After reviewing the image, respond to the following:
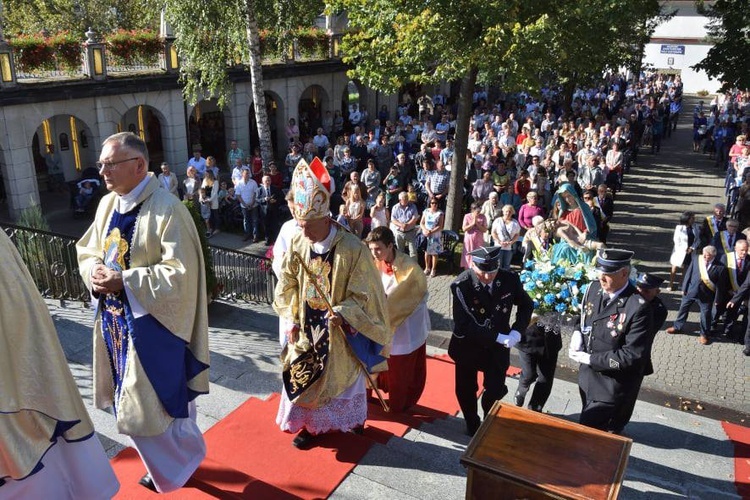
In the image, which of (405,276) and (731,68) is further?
(731,68)

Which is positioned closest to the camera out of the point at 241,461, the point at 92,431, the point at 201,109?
the point at 92,431


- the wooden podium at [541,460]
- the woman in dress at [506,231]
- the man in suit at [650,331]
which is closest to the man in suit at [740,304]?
the woman in dress at [506,231]

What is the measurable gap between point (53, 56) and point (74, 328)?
1143 centimetres

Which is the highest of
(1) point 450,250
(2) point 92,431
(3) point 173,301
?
(3) point 173,301

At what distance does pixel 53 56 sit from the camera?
1617cm

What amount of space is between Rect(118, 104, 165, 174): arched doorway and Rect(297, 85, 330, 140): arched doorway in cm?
501

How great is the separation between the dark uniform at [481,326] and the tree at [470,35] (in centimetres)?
605

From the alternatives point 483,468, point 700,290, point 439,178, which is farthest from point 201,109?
point 483,468

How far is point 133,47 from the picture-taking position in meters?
17.8

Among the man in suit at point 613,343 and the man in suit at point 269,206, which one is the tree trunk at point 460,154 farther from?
the man in suit at point 613,343

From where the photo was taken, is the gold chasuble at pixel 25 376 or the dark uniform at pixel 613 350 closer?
the gold chasuble at pixel 25 376

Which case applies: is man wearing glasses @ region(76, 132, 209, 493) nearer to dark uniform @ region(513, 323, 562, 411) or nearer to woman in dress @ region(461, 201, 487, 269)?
A: dark uniform @ region(513, 323, 562, 411)

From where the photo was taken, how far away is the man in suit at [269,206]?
14.4 meters

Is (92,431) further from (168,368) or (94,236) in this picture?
(94,236)
